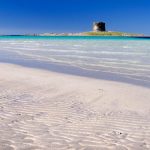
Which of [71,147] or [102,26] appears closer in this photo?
[71,147]

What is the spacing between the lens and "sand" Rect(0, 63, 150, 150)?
5219 mm

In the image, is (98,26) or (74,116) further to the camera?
(98,26)

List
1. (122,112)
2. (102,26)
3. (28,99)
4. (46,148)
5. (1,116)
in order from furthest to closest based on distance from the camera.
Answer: (102,26)
(28,99)
(122,112)
(1,116)
(46,148)

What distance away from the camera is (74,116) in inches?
266

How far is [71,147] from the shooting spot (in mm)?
5012

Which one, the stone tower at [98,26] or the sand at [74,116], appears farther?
the stone tower at [98,26]

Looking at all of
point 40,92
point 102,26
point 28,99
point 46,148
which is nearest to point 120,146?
point 46,148

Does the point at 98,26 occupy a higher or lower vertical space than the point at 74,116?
higher

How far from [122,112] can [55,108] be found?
4.91 feet

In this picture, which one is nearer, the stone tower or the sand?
the sand

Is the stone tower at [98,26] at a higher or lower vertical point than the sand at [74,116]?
higher

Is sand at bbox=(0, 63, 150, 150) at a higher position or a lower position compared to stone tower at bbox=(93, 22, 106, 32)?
lower

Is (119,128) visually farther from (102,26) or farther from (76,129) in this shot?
(102,26)

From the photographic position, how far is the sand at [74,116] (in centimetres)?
522
